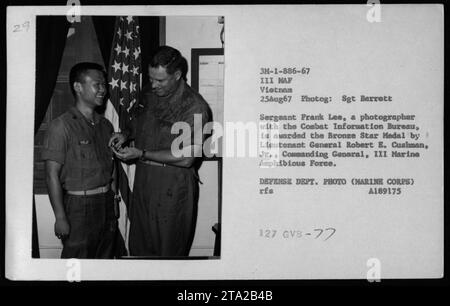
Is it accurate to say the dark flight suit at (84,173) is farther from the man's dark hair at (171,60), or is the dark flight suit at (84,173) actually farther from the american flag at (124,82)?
the man's dark hair at (171,60)

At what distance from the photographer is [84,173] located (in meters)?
1.19

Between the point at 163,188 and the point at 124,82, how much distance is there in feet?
1.03

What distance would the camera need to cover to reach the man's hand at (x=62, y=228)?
1195mm

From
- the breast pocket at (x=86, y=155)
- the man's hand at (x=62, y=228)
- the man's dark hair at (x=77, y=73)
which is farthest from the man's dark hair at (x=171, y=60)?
the man's hand at (x=62, y=228)

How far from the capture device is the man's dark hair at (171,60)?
121cm

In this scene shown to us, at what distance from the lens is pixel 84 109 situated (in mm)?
1208

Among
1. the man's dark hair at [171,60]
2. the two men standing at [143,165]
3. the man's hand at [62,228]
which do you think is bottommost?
the man's hand at [62,228]

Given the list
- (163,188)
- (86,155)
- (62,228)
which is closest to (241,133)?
(163,188)

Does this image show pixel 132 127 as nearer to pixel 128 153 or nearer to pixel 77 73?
pixel 128 153

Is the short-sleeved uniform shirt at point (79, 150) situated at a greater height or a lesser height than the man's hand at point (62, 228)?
greater

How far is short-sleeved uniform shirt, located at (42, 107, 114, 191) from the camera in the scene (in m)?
1.19

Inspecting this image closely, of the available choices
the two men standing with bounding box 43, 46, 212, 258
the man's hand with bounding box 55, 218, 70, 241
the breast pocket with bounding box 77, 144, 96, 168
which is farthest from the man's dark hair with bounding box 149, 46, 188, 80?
the man's hand with bounding box 55, 218, 70, 241

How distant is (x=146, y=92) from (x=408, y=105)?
731mm

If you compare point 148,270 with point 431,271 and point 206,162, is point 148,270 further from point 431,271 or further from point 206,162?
point 431,271
